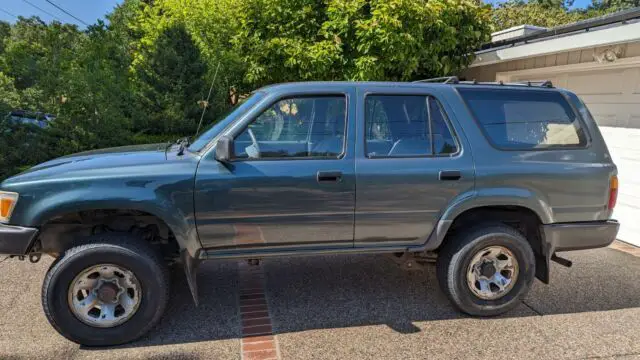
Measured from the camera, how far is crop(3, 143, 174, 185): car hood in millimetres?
3016

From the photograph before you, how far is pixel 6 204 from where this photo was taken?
296 cm

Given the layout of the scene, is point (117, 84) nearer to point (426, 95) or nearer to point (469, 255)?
point (426, 95)

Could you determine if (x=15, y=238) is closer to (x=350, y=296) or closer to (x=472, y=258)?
(x=350, y=296)

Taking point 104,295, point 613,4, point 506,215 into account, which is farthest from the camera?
point 613,4

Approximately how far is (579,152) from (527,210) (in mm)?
676

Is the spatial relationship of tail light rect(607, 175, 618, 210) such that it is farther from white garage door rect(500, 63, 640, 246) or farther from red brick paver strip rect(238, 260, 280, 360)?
red brick paver strip rect(238, 260, 280, 360)

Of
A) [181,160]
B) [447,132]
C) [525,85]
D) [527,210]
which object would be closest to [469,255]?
[527,210]

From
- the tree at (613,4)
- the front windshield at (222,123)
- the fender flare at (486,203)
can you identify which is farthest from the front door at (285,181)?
the tree at (613,4)

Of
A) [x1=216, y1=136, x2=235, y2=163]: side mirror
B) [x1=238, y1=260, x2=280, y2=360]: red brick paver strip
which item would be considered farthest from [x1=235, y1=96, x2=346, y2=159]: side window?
[x1=238, y1=260, x2=280, y2=360]: red brick paver strip

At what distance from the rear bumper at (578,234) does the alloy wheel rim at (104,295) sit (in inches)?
135

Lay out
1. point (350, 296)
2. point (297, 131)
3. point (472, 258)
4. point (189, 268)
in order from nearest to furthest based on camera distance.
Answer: point (189, 268) → point (297, 131) → point (472, 258) → point (350, 296)

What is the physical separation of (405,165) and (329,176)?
2.11 feet

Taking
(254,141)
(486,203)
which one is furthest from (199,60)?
(486,203)

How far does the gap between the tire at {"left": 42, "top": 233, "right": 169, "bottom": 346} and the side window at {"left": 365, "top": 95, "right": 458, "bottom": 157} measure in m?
1.99
